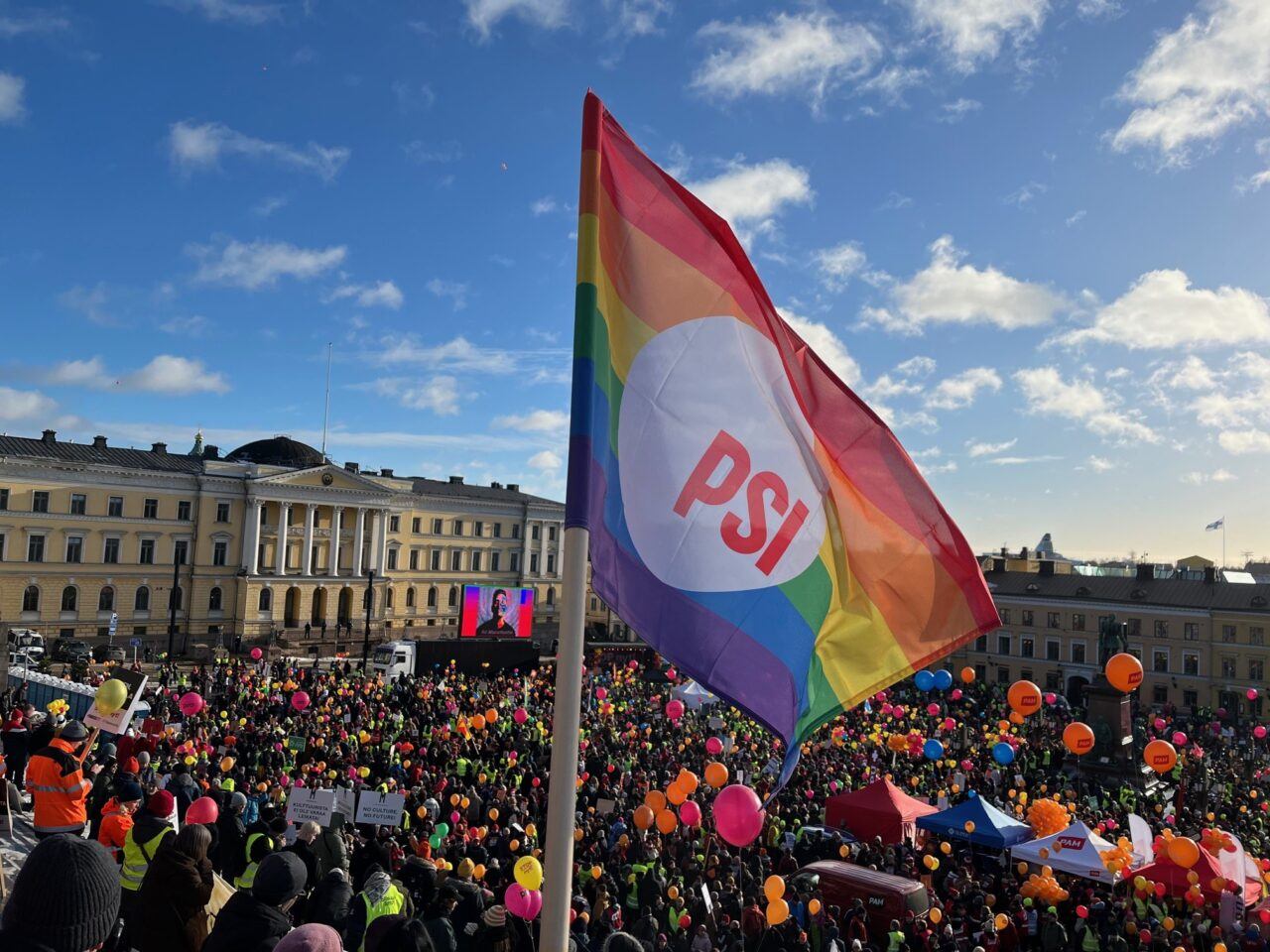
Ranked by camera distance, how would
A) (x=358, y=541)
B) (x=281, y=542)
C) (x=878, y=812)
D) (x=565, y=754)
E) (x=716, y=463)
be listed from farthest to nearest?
(x=358, y=541) → (x=281, y=542) → (x=878, y=812) → (x=716, y=463) → (x=565, y=754)

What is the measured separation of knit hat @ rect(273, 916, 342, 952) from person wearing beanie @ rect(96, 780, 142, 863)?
5.74 metres

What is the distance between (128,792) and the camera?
8555 mm

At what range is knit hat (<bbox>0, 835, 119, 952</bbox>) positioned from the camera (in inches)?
104

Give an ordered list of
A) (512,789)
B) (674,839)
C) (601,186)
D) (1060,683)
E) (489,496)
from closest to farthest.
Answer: (601,186) → (674,839) → (512,789) → (1060,683) → (489,496)

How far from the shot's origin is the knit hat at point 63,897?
2.63 metres

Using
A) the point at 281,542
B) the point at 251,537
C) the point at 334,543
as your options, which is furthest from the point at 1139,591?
the point at 251,537

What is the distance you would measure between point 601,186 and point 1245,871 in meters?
16.0

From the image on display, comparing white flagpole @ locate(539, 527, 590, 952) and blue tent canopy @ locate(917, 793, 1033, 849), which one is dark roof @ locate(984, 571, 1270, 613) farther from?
white flagpole @ locate(539, 527, 590, 952)

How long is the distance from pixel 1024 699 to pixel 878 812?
366 cm

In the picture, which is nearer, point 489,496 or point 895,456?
point 895,456

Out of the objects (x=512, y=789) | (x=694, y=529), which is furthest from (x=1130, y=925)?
(x=694, y=529)

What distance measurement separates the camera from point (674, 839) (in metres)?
16.5

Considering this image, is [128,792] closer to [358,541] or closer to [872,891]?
[872,891]

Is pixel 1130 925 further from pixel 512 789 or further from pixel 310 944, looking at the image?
pixel 310 944
